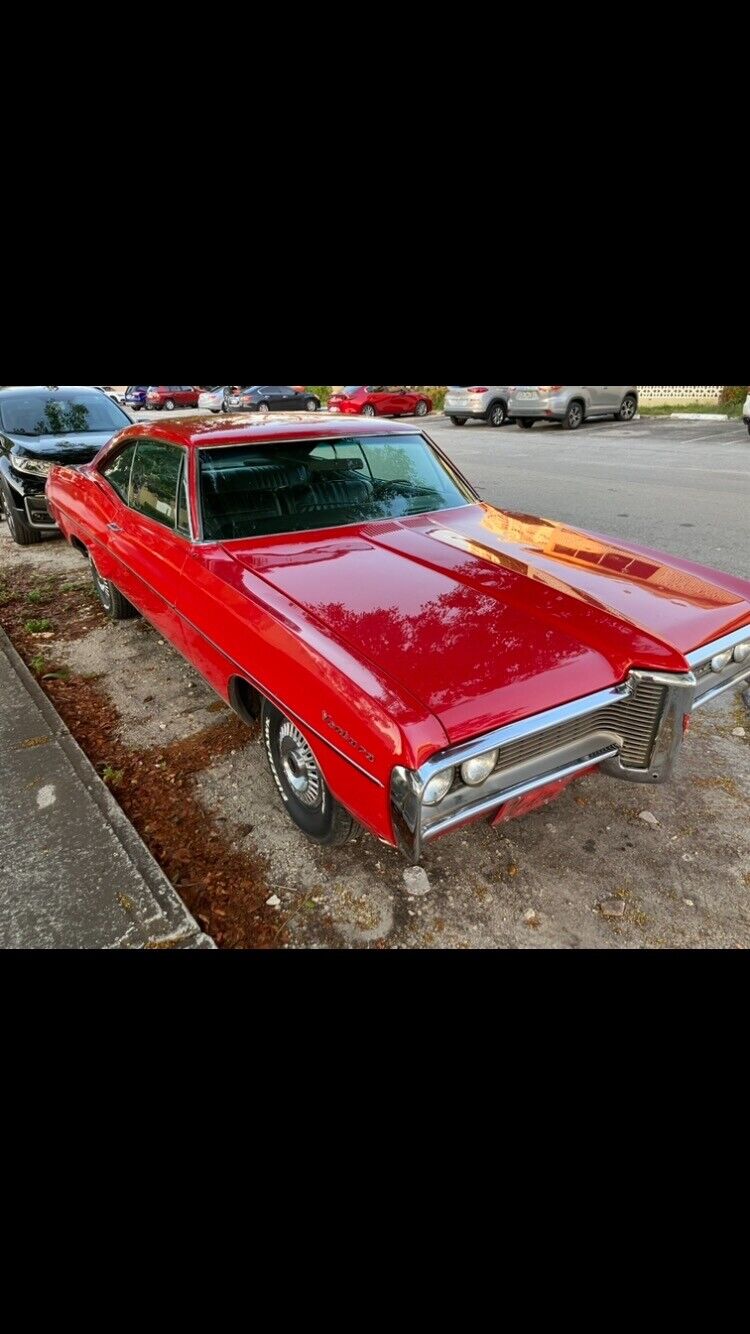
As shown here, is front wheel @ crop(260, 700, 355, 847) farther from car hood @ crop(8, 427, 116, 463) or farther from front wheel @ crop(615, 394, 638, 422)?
front wheel @ crop(615, 394, 638, 422)

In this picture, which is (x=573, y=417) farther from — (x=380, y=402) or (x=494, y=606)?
(x=494, y=606)

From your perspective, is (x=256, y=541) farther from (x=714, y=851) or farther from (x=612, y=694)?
(x=714, y=851)

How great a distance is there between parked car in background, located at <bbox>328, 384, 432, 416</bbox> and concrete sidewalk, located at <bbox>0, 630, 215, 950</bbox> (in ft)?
59.5

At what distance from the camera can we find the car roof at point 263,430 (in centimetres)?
367

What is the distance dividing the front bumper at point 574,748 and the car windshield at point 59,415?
22.2 feet

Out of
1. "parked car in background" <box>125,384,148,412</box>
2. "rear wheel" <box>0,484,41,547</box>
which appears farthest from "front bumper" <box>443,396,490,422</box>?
"parked car in background" <box>125,384,148,412</box>

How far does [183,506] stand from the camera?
354 cm

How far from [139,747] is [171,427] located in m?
1.88

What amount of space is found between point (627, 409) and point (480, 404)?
13.2ft

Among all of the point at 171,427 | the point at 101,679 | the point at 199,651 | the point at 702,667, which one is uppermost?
the point at 171,427

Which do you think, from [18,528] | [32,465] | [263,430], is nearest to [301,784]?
[263,430]

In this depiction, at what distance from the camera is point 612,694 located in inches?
95.6

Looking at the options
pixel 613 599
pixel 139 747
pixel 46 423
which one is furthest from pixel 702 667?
pixel 46 423

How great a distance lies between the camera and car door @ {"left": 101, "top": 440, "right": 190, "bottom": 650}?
3570 millimetres
